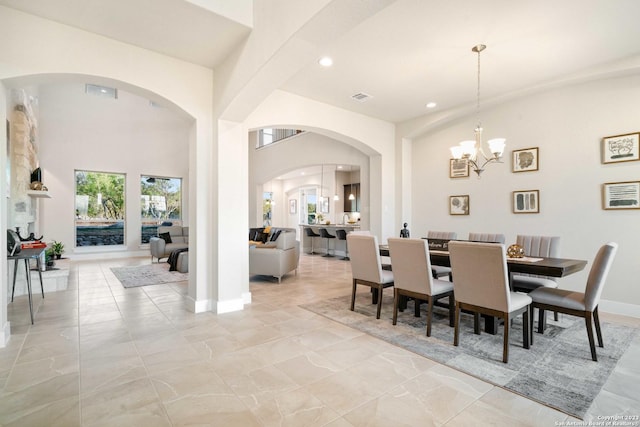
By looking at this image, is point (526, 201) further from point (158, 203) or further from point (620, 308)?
point (158, 203)

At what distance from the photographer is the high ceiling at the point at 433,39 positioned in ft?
8.98

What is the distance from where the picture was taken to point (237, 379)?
2262 millimetres

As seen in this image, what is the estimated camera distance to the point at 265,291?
16.3 feet

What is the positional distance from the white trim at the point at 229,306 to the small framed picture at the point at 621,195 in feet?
15.8

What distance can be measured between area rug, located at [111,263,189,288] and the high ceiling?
3.91m

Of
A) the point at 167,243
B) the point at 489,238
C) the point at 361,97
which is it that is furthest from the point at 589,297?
the point at 167,243

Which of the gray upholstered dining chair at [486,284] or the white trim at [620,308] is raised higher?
the gray upholstered dining chair at [486,284]

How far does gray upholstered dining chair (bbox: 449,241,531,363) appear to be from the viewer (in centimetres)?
253

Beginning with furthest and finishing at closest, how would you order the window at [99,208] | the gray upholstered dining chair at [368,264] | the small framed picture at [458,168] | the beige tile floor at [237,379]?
1. the window at [99,208]
2. the small framed picture at [458,168]
3. the gray upholstered dining chair at [368,264]
4. the beige tile floor at [237,379]

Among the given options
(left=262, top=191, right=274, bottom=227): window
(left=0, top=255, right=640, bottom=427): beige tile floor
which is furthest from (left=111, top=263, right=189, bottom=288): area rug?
(left=262, top=191, right=274, bottom=227): window

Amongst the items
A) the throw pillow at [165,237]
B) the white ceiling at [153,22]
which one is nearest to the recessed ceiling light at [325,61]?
the white ceiling at [153,22]

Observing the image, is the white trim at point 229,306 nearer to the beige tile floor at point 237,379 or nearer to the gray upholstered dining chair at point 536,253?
the beige tile floor at point 237,379

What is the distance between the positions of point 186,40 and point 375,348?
11.7 feet

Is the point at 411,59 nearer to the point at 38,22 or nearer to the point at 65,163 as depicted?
the point at 38,22
